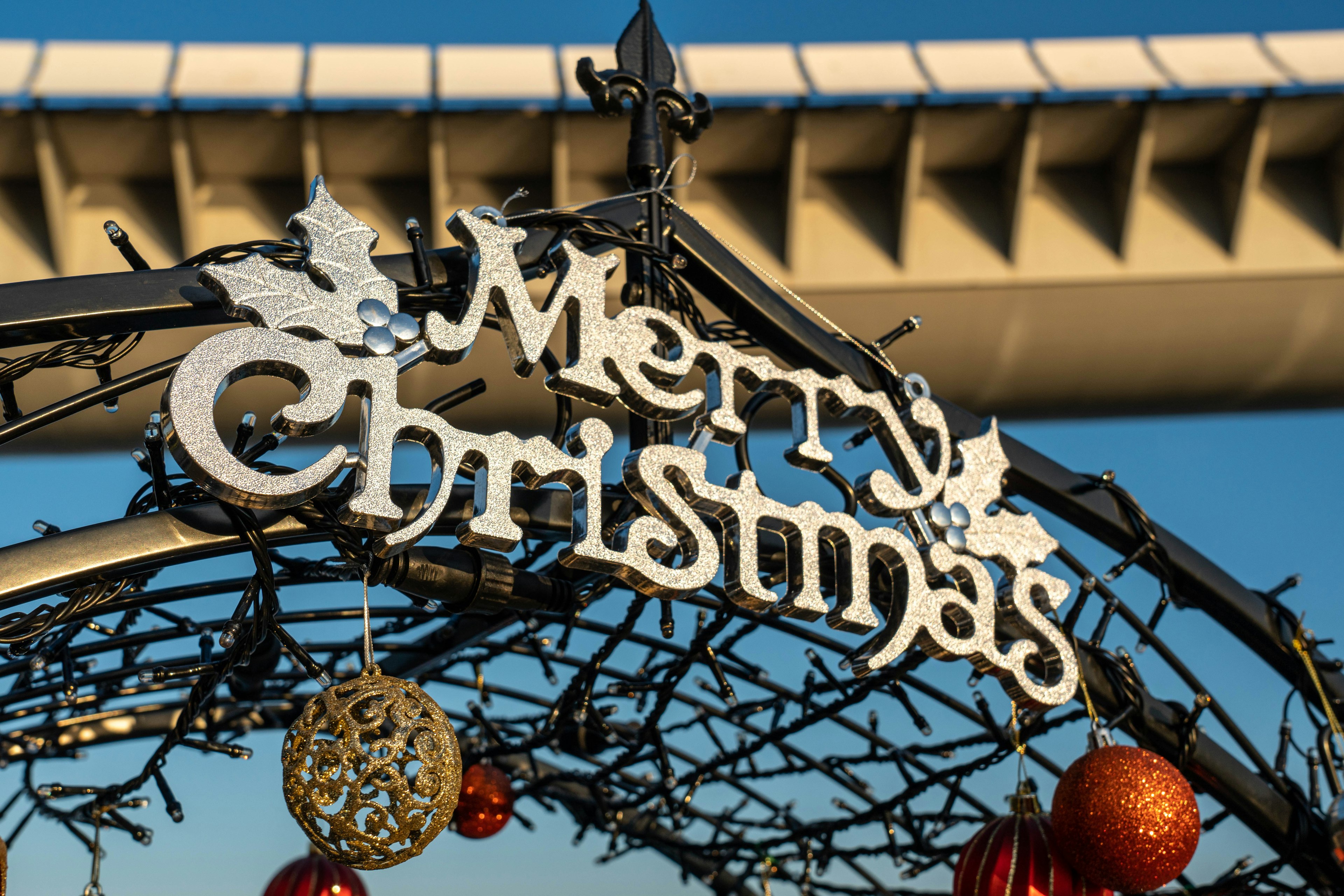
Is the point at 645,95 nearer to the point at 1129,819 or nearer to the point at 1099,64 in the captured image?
the point at 1129,819

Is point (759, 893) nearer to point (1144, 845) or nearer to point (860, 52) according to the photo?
point (1144, 845)

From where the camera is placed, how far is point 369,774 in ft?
8.89

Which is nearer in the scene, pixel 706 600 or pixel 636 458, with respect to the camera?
pixel 636 458

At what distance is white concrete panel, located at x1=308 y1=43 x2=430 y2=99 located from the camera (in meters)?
11.8

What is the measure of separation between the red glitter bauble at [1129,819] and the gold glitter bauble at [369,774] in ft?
7.19

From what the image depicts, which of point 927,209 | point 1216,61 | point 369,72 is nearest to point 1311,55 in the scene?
point 1216,61

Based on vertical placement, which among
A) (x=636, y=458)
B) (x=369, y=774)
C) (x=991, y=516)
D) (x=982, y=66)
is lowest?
(x=369, y=774)

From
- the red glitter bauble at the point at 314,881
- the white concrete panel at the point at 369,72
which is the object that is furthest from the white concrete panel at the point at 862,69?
the red glitter bauble at the point at 314,881

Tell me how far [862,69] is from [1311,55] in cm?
497

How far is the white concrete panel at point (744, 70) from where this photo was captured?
12.3 metres

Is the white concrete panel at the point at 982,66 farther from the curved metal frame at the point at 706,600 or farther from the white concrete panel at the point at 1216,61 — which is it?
the curved metal frame at the point at 706,600

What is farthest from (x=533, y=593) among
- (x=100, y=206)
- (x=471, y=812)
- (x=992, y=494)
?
(x=100, y=206)

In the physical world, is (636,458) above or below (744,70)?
below

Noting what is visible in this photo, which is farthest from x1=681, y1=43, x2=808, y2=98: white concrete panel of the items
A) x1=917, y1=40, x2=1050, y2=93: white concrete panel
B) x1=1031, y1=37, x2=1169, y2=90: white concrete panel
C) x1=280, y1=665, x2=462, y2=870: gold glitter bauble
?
x1=280, y1=665, x2=462, y2=870: gold glitter bauble
